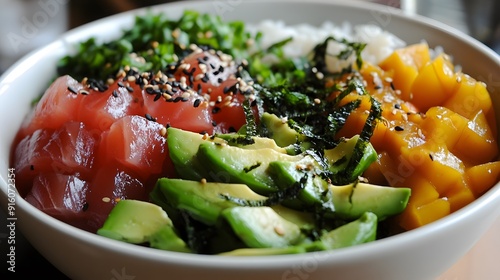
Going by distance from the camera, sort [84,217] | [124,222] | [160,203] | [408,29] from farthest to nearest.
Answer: [408,29] → [84,217] → [160,203] → [124,222]

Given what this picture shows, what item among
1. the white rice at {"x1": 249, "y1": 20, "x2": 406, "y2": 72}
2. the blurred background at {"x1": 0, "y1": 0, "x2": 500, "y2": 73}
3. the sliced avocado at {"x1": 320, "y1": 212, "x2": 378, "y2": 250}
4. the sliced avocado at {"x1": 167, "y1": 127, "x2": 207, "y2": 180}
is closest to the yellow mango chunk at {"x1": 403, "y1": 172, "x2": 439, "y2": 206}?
the sliced avocado at {"x1": 320, "y1": 212, "x2": 378, "y2": 250}

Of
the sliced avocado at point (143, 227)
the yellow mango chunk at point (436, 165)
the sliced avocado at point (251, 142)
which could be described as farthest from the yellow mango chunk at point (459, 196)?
the sliced avocado at point (143, 227)

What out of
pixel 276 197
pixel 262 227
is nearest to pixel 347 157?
pixel 276 197

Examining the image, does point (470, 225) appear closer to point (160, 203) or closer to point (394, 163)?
point (394, 163)

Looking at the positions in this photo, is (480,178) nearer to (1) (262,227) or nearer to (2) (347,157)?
(2) (347,157)

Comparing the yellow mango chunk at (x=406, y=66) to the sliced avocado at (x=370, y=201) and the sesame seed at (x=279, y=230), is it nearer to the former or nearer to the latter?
the sliced avocado at (x=370, y=201)

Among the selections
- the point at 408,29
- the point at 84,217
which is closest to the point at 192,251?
the point at 84,217
